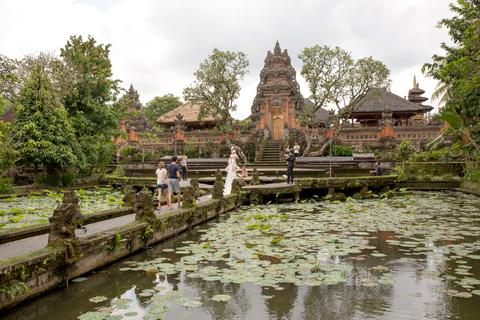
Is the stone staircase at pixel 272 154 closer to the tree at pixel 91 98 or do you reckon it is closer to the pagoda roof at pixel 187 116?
the pagoda roof at pixel 187 116

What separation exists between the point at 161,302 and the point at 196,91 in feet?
81.6

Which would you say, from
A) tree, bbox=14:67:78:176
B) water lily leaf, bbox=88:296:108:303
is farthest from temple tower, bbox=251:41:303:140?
water lily leaf, bbox=88:296:108:303

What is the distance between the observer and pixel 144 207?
761 cm

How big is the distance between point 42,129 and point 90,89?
4.59m

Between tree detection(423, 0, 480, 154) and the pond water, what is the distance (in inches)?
202

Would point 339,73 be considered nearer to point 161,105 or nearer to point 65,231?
point 65,231

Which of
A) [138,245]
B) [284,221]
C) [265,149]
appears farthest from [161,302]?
[265,149]

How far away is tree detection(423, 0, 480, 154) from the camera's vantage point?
463 inches

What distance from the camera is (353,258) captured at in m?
6.45

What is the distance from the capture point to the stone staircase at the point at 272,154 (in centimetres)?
2844

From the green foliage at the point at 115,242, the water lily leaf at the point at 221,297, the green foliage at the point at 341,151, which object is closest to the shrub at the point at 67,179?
the green foliage at the point at 115,242

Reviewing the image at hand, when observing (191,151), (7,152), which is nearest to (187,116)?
(191,151)

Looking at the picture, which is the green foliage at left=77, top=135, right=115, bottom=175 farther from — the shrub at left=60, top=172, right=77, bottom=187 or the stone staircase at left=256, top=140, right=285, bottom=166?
the stone staircase at left=256, top=140, right=285, bottom=166

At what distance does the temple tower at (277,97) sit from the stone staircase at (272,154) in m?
2.11
